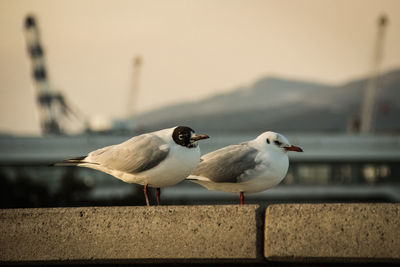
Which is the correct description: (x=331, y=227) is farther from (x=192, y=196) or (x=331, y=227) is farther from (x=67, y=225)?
(x=192, y=196)

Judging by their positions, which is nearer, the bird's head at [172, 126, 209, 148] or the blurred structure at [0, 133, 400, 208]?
the bird's head at [172, 126, 209, 148]

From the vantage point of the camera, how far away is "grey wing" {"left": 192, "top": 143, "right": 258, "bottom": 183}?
27.1ft

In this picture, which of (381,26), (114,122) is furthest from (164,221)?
(381,26)

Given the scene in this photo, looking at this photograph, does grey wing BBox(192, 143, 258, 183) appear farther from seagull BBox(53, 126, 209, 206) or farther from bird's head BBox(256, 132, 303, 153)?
seagull BBox(53, 126, 209, 206)

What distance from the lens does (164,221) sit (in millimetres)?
6809

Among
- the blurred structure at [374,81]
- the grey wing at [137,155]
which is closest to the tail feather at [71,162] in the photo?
the grey wing at [137,155]

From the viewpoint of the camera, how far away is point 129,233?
6848 millimetres

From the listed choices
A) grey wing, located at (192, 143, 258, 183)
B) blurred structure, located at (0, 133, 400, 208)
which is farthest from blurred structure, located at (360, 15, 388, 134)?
grey wing, located at (192, 143, 258, 183)

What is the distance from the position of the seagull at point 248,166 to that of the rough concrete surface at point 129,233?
135cm

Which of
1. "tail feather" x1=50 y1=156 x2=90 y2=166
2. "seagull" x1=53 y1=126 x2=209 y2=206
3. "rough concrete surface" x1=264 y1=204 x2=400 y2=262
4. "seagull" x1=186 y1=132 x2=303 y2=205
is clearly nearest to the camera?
"rough concrete surface" x1=264 y1=204 x2=400 y2=262

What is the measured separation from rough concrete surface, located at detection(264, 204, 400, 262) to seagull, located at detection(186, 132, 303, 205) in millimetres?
1404

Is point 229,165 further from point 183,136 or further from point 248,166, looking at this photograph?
point 183,136

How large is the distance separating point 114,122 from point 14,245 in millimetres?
113542

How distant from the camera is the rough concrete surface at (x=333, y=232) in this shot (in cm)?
641
